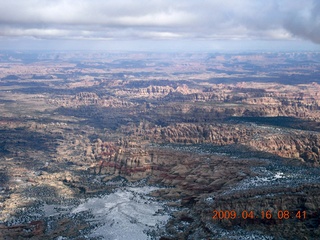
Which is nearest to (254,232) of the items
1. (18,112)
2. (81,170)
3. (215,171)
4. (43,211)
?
(215,171)

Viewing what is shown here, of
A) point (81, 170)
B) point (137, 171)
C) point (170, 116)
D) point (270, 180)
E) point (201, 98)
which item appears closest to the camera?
point (270, 180)

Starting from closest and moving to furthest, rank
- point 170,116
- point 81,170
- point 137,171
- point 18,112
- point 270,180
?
point 270,180
point 137,171
point 81,170
point 170,116
point 18,112

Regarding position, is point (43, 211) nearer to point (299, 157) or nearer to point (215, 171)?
point (215, 171)
